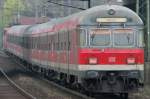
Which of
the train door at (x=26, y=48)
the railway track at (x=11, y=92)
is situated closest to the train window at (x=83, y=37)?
the railway track at (x=11, y=92)

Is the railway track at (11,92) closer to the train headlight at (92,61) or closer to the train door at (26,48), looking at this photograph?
the train headlight at (92,61)

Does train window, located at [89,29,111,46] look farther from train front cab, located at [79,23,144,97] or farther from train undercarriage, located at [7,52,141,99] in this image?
train undercarriage, located at [7,52,141,99]

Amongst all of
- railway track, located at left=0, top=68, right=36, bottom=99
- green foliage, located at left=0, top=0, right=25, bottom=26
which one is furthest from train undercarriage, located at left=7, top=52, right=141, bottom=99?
green foliage, located at left=0, top=0, right=25, bottom=26

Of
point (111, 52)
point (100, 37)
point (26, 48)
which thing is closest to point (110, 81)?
point (111, 52)

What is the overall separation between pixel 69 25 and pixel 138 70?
3545 mm

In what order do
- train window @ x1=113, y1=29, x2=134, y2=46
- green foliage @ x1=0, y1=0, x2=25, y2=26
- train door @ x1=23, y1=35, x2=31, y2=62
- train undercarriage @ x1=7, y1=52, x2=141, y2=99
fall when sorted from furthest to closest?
green foliage @ x1=0, y1=0, x2=25, y2=26 < train door @ x1=23, y1=35, x2=31, y2=62 < train window @ x1=113, y1=29, x2=134, y2=46 < train undercarriage @ x1=7, y1=52, x2=141, y2=99

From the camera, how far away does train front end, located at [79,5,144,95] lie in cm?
1864

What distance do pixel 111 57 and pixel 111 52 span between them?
17 centimetres

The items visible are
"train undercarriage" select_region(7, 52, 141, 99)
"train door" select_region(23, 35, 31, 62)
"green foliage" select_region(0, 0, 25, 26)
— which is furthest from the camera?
"green foliage" select_region(0, 0, 25, 26)

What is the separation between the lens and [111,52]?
61.5 ft

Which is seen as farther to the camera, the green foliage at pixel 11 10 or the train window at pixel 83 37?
the green foliage at pixel 11 10

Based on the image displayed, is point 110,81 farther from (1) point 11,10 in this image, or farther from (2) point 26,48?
(1) point 11,10

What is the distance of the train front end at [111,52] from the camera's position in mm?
18641

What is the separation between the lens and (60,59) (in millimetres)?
23766
